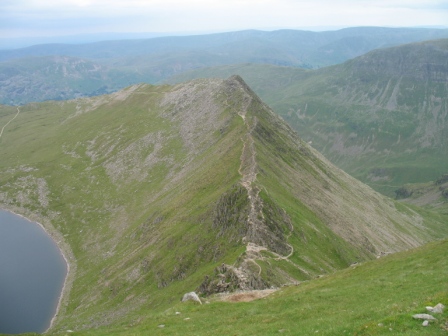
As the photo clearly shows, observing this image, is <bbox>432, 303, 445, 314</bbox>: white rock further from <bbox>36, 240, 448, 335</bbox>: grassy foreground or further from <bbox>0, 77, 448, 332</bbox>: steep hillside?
<bbox>0, 77, 448, 332</bbox>: steep hillside

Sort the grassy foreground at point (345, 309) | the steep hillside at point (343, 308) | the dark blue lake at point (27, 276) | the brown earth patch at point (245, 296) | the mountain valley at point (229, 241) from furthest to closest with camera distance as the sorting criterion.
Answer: the dark blue lake at point (27, 276) < the brown earth patch at point (245, 296) < the mountain valley at point (229, 241) < the grassy foreground at point (345, 309) < the steep hillside at point (343, 308)

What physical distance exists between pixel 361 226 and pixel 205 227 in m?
63.9

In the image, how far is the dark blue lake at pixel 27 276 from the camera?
3844 inches

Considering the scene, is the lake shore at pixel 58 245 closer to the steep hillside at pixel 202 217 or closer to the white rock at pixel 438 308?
the steep hillside at pixel 202 217

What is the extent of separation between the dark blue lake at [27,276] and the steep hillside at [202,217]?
5046mm

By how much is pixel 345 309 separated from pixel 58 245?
12687 centimetres

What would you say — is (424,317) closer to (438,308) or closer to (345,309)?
(438,308)

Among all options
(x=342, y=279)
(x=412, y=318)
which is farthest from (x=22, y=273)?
(x=412, y=318)

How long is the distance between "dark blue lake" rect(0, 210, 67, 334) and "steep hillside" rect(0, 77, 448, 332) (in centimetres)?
505

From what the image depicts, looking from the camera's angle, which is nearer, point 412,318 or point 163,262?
point 412,318

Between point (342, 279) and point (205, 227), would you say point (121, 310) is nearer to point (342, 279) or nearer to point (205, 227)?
point (205, 227)

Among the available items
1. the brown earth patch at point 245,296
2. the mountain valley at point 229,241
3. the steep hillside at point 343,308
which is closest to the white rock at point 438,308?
the steep hillside at point 343,308

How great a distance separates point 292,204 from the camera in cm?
10812

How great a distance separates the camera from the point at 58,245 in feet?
454
